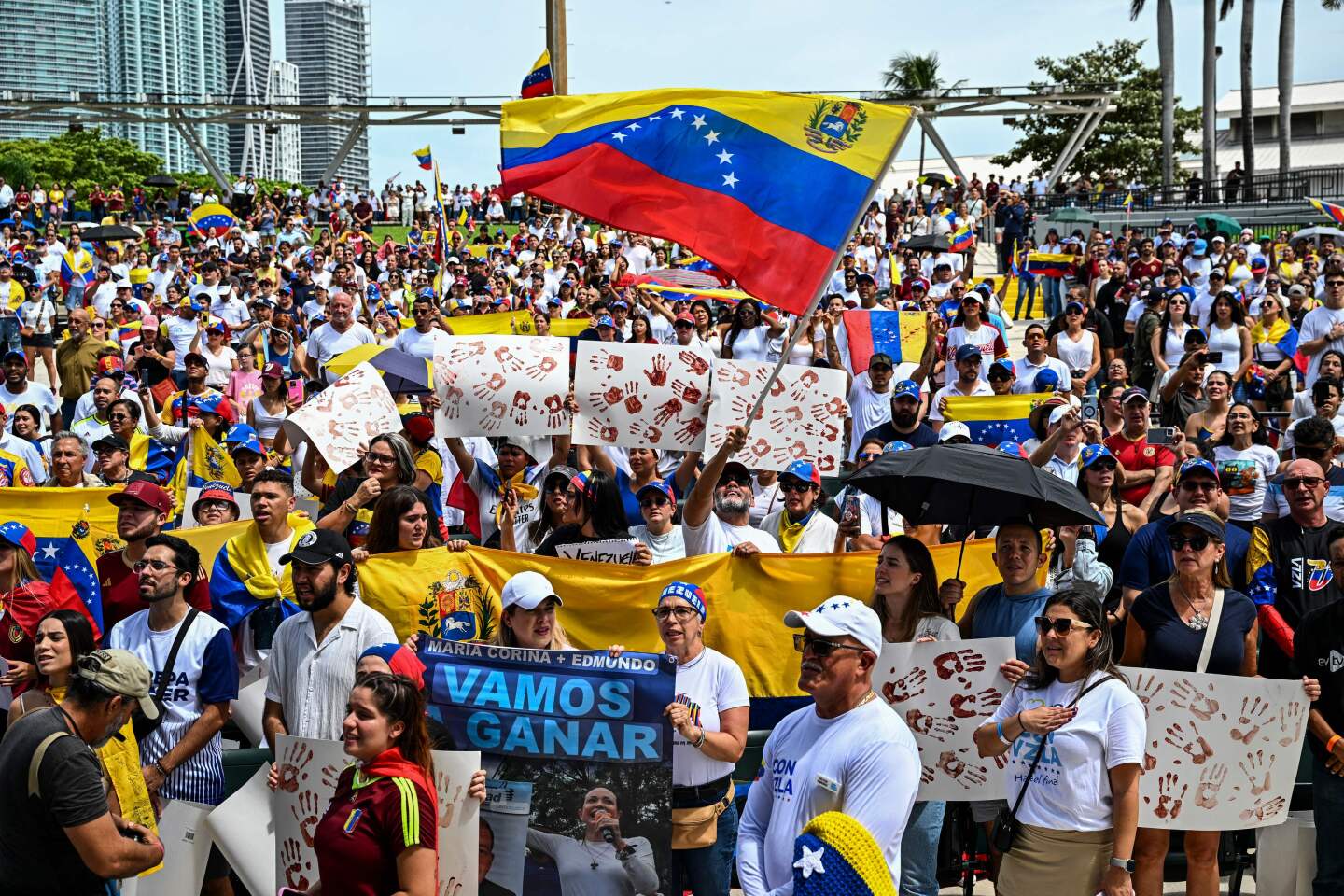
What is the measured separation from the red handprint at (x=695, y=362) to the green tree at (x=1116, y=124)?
55194 millimetres

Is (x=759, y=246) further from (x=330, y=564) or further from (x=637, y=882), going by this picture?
(x=637, y=882)

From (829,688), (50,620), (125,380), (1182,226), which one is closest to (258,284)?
(125,380)

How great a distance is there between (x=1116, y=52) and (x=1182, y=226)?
30081mm

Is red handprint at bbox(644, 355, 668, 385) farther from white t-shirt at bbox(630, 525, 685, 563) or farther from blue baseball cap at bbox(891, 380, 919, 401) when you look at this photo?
blue baseball cap at bbox(891, 380, 919, 401)

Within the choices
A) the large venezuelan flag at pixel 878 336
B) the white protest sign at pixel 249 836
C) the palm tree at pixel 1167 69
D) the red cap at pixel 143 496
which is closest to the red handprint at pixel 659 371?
the red cap at pixel 143 496

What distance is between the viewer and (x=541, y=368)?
31.2 ft

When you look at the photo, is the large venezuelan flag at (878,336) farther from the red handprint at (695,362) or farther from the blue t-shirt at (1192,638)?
the blue t-shirt at (1192,638)

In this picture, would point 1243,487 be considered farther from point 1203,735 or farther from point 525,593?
point 525,593

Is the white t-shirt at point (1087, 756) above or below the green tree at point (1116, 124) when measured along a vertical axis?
below

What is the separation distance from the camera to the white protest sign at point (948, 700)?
6180 mm

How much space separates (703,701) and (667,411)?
11.6ft

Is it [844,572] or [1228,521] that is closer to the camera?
[844,572]

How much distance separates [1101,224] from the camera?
127 feet

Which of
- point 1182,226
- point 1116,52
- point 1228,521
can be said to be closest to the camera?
point 1228,521
